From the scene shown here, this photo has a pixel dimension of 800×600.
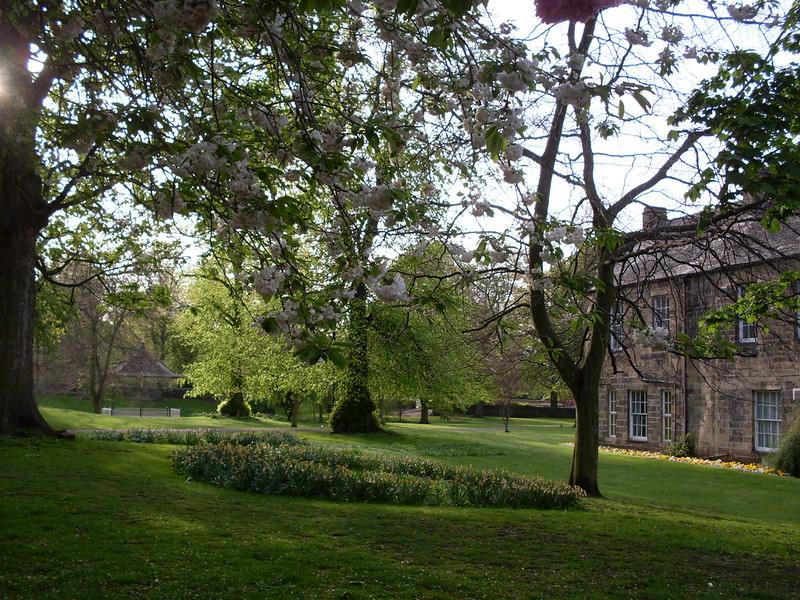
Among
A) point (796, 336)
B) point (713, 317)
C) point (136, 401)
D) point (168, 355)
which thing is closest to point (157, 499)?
point (713, 317)

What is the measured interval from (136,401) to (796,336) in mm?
37786

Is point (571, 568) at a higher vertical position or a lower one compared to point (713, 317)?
lower

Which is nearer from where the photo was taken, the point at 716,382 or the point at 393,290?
the point at 393,290

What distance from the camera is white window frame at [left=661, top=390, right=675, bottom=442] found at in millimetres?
25234

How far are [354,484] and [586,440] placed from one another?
15.9ft

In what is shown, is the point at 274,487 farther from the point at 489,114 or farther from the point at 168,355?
the point at 168,355

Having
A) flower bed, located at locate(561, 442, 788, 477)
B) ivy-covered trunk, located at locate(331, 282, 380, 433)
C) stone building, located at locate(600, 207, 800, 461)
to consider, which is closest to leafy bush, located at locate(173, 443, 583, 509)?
stone building, located at locate(600, 207, 800, 461)

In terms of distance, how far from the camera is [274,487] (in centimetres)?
1070

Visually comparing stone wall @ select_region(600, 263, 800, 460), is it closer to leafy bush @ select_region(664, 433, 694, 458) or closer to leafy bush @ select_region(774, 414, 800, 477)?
leafy bush @ select_region(664, 433, 694, 458)

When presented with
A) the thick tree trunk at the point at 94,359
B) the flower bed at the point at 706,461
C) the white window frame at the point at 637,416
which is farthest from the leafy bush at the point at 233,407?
the white window frame at the point at 637,416

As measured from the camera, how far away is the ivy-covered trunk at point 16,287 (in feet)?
41.5

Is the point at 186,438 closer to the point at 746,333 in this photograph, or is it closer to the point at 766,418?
the point at 766,418

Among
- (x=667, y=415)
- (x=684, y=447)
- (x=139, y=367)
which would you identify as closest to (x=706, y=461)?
(x=684, y=447)

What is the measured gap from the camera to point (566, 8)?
10.3 ft
